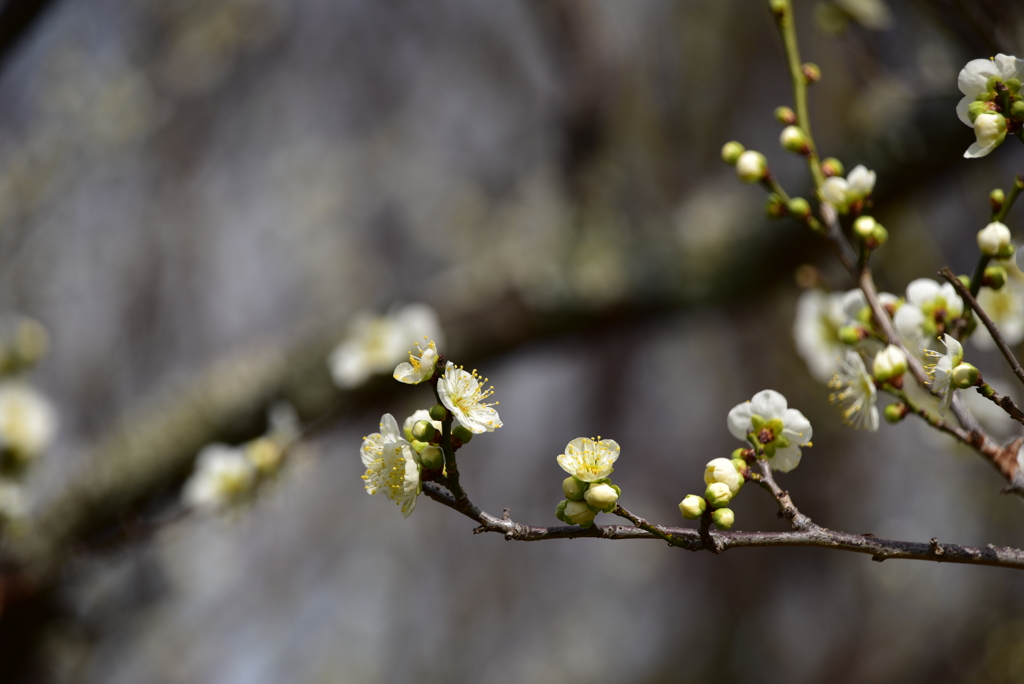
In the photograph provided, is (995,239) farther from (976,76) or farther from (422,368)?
(422,368)

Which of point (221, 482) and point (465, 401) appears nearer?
point (465, 401)

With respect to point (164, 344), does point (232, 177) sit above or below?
above

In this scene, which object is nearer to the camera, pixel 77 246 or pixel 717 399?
pixel 77 246

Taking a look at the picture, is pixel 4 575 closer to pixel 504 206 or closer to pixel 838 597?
pixel 504 206

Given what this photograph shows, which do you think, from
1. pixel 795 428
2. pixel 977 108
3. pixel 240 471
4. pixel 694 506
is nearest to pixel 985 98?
pixel 977 108

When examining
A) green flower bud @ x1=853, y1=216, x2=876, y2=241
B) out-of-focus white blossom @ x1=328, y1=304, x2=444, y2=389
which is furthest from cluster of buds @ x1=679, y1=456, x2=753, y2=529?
out-of-focus white blossom @ x1=328, y1=304, x2=444, y2=389

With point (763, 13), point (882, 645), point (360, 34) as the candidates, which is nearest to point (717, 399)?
point (882, 645)
